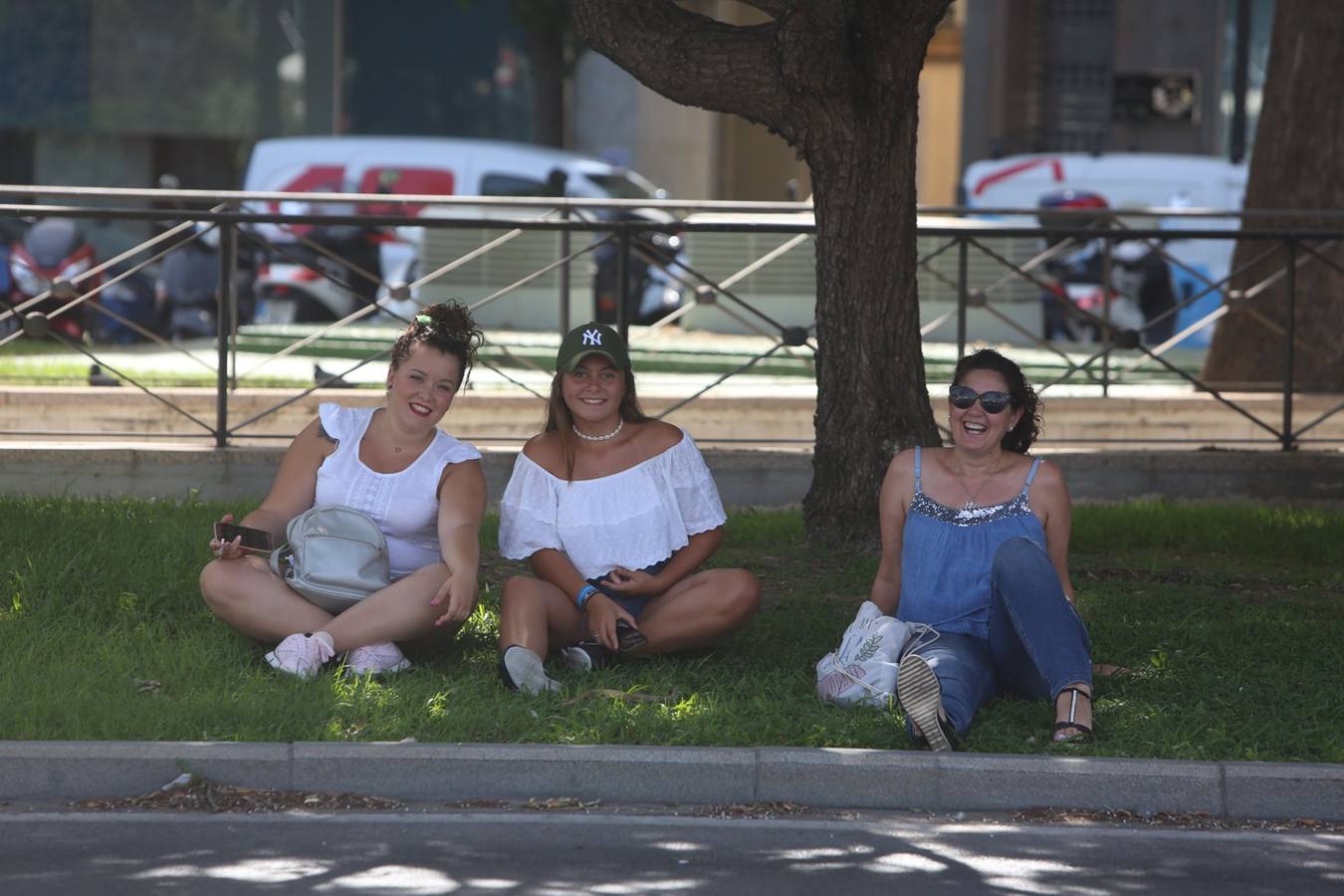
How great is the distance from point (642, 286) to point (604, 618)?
8.86m

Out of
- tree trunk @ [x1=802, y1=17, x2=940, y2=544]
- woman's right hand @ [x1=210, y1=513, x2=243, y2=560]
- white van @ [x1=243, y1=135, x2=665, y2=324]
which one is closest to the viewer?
woman's right hand @ [x1=210, y1=513, x2=243, y2=560]

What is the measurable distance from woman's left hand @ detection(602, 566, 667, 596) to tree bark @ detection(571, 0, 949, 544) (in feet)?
5.96

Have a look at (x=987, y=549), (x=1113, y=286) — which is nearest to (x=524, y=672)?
(x=987, y=549)

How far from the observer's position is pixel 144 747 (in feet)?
16.6

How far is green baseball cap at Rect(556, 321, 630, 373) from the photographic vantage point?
5.90 meters

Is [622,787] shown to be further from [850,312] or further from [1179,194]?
[1179,194]

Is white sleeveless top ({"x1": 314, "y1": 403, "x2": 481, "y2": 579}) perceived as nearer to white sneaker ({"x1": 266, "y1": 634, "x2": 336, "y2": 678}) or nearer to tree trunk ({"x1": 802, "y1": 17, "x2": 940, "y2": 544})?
white sneaker ({"x1": 266, "y1": 634, "x2": 336, "y2": 678})

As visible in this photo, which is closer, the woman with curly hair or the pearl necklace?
the woman with curly hair

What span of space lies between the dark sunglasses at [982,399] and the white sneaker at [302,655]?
78.3 inches

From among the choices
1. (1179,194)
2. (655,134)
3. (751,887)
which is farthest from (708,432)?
(655,134)

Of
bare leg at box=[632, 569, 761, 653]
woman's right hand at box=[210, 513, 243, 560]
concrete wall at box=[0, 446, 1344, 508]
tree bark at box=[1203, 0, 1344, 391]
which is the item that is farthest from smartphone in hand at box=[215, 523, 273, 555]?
tree bark at box=[1203, 0, 1344, 391]

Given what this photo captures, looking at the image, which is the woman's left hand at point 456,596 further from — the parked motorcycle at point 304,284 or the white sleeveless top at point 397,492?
the parked motorcycle at point 304,284

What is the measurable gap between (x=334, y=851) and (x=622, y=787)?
82 centimetres

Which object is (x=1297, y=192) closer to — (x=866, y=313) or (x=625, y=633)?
(x=866, y=313)
